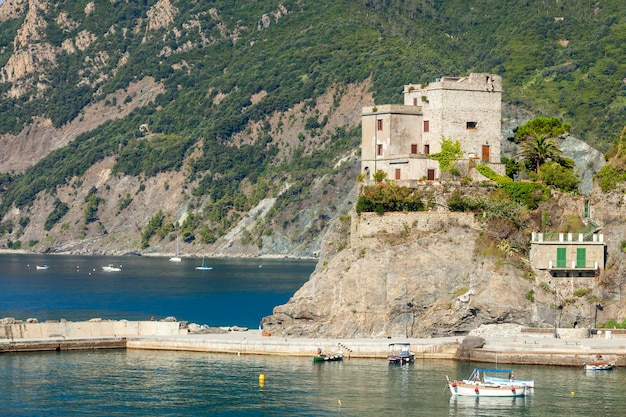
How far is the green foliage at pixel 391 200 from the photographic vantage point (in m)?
99.6

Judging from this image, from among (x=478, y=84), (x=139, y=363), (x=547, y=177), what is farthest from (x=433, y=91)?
(x=139, y=363)

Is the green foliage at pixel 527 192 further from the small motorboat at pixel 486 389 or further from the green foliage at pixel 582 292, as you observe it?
the small motorboat at pixel 486 389

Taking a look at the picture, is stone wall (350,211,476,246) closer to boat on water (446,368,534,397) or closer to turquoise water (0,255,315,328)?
boat on water (446,368,534,397)

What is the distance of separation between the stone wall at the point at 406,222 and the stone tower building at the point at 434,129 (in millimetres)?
3363

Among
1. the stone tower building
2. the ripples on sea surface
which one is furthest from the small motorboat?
the stone tower building

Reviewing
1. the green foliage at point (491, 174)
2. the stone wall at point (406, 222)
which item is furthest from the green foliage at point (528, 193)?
the stone wall at point (406, 222)

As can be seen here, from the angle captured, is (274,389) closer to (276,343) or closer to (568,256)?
(276,343)

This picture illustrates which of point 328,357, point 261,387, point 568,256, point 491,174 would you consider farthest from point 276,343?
point 568,256

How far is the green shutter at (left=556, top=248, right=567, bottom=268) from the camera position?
96.5m

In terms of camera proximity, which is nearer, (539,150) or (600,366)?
(600,366)

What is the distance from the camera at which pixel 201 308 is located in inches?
5930

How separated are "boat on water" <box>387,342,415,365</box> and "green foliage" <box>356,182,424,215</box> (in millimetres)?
12030

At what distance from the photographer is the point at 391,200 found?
3922 inches

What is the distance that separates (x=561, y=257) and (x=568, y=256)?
50 cm
